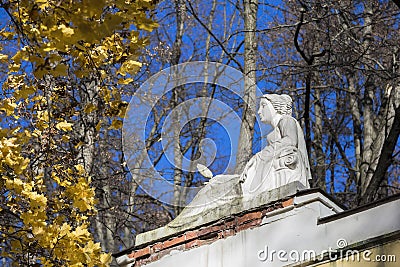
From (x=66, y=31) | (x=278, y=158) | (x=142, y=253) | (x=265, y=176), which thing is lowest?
(x=66, y=31)

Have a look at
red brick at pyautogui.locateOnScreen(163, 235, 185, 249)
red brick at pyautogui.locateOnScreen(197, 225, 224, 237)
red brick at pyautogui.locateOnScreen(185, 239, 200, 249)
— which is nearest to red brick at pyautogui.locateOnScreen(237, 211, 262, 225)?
red brick at pyautogui.locateOnScreen(197, 225, 224, 237)

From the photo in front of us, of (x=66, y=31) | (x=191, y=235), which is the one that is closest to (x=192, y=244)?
(x=191, y=235)

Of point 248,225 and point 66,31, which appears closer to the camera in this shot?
point 66,31

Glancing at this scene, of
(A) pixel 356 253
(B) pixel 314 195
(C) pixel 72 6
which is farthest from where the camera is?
(B) pixel 314 195

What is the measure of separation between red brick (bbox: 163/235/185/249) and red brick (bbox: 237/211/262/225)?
66 cm

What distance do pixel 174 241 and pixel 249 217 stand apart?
885 millimetres

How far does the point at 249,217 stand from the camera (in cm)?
786

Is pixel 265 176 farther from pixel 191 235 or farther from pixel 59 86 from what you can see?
pixel 59 86

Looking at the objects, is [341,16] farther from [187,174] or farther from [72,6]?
[72,6]

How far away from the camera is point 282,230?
755 cm

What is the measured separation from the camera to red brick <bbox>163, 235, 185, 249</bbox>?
27.1ft

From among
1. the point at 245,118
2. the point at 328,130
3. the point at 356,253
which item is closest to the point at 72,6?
the point at 356,253

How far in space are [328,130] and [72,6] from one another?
13.0 m

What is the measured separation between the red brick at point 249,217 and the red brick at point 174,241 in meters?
0.66
